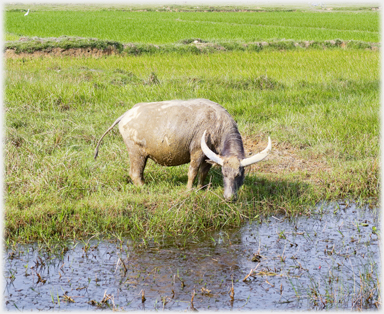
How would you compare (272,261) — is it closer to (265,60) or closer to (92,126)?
(92,126)

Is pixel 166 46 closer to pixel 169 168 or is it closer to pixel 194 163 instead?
pixel 169 168

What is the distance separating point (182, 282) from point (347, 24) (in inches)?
1282

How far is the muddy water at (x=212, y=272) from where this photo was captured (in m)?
3.73

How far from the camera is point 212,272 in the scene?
423cm

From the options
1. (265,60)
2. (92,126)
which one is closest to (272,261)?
(92,126)

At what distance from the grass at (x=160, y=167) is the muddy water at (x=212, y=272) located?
0.36 metres

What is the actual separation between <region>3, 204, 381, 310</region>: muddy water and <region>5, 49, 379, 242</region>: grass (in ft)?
1.19

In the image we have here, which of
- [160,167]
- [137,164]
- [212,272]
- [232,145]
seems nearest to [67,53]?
[160,167]

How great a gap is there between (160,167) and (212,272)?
2.52 meters

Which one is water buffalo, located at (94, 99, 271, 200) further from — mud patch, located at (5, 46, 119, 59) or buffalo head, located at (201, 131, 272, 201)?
mud patch, located at (5, 46, 119, 59)

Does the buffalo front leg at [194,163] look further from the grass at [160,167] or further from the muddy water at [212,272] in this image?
the muddy water at [212,272]

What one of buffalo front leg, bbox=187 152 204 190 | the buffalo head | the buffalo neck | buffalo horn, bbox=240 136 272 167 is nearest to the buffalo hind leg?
buffalo front leg, bbox=187 152 204 190

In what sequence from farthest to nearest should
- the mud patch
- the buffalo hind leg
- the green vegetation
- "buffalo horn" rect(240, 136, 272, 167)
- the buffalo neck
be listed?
1. the green vegetation
2. the mud patch
3. the buffalo hind leg
4. the buffalo neck
5. "buffalo horn" rect(240, 136, 272, 167)

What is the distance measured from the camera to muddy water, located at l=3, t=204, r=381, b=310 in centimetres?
373
